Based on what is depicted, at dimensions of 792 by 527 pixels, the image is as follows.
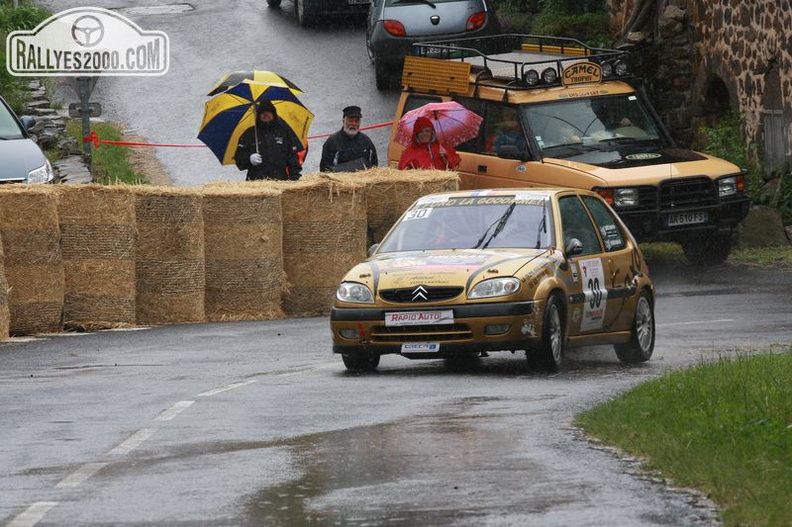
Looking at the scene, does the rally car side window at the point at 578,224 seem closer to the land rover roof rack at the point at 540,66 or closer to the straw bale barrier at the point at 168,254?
the straw bale barrier at the point at 168,254

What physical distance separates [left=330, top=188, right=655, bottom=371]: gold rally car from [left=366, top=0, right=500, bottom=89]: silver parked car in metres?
17.2

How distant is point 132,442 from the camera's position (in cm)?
1102

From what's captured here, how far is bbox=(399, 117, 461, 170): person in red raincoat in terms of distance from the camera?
22.4m

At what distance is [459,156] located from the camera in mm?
23125

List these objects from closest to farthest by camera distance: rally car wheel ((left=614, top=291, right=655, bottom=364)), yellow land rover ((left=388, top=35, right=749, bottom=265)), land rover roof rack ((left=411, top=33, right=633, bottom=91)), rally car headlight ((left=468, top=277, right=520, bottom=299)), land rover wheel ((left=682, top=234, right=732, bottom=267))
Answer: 1. rally car headlight ((left=468, top=277, right=520, bottom=299))
2. rally car wheel ((left=614, top=291, right=655, bottom=364))
3. yellow land rover ((left=388, top=35, right=749, bottom=265))
4. land rover roof rack ((left=411, top=33, right=633, bottom=91))
5. land rover wheel ((left=682, top=234, right=732, bottom=267))

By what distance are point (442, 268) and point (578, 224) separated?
5.56 ft

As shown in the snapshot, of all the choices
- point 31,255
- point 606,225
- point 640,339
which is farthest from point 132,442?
point 31,255

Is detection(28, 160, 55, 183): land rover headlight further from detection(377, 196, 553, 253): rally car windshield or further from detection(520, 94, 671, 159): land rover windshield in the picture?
detection(377, 196, 553, 253): rally car windshield

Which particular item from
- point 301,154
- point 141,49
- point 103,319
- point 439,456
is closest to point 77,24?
point 141,49

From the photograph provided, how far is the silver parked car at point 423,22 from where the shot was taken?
3322 cm

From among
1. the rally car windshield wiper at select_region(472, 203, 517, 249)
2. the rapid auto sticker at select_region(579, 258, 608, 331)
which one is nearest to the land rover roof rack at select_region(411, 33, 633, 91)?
the rally car windshield wiper at select_region(472, 203, 517, 249)

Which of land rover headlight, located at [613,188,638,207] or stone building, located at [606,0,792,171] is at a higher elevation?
stone building, located at [606,0,792,171]

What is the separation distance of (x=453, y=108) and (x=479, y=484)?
551 inches

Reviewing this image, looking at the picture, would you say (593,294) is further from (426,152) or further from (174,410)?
(426,152)
